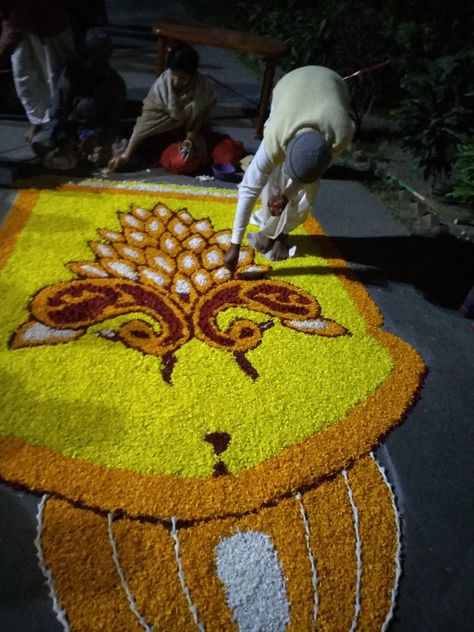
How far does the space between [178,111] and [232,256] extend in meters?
1.24

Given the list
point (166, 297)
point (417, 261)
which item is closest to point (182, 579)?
point (166, 297)

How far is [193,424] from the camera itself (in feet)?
5.69

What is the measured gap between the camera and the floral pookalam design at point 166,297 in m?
2.00

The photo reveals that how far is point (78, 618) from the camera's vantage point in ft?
4.05

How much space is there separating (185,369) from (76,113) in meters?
2.10

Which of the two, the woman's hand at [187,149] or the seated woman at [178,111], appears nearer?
the seated woman at [178,111]

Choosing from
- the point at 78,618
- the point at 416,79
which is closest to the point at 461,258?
the point at 416,79

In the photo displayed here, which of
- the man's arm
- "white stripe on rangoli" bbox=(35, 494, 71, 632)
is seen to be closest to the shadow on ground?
the man's arm

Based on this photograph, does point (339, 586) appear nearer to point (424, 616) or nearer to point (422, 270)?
point (424, 616)

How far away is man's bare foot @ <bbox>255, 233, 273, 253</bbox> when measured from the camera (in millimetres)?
2670

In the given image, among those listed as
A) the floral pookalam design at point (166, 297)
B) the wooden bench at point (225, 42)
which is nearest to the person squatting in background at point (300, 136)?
the floral pookalam design at point (166, 297)

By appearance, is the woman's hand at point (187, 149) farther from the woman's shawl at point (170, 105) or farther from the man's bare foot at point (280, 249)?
the man's bare foot at point (280, 249)

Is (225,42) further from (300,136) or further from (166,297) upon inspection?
(166,297)

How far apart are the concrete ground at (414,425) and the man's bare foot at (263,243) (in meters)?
0.50
